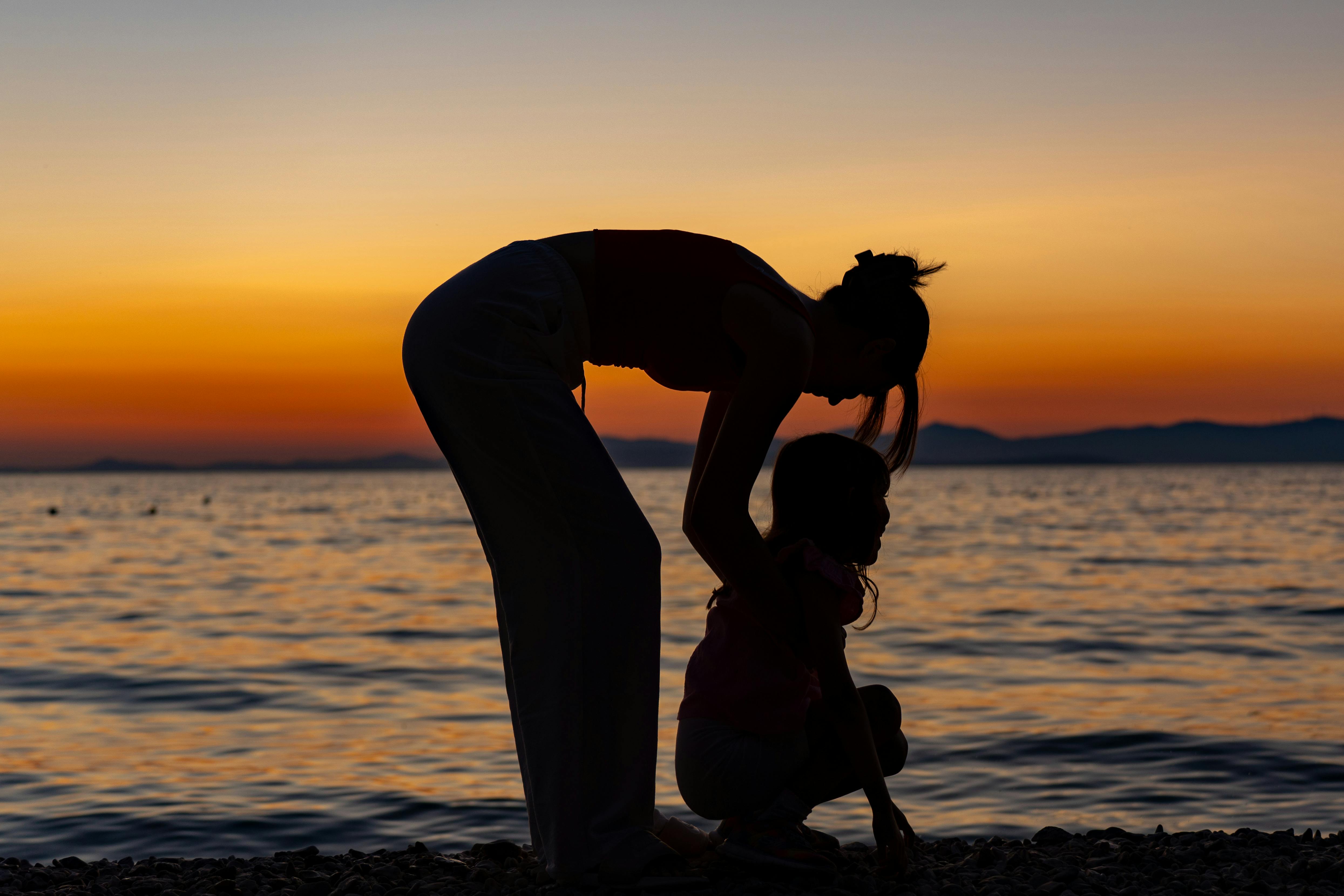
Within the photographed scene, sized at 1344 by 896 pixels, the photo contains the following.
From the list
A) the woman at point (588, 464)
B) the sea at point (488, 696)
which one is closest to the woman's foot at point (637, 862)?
the woman at point (588, 464)

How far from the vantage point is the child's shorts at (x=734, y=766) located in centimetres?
321

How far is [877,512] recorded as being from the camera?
3260 mm

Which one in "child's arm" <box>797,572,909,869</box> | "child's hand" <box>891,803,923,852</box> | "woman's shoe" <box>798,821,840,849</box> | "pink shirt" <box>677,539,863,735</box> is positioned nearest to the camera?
"child's arm" <box>797,572,909,869</box>

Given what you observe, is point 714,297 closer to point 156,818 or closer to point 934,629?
point 156,818

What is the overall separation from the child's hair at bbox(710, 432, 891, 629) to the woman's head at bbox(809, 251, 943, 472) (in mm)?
187

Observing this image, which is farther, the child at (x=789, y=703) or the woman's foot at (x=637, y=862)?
the child at (x=789, y=703)

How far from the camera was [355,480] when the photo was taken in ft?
506

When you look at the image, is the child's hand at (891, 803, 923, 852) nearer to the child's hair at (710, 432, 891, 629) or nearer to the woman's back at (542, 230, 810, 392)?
the child's hair at (710, 432, 891, 629)

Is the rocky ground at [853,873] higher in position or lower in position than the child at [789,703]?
lower

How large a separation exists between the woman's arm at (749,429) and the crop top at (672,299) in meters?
0.06

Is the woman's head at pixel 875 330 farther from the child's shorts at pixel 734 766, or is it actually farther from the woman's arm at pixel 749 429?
the child's shorts at pixel 734 766

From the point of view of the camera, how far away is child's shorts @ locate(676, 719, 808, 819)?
3.21 m

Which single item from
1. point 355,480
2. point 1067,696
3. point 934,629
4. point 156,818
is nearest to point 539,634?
point 156,818

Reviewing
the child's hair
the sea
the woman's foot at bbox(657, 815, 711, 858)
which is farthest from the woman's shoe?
the sea
